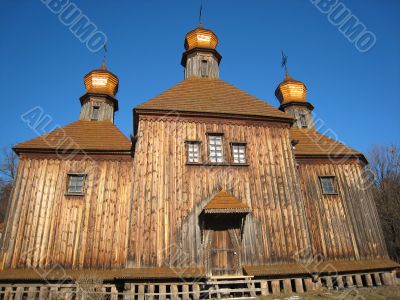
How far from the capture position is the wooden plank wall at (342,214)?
13336 mm

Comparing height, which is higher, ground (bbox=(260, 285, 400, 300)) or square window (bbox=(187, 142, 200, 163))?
square window (bbox=(187, 142, 200, 163))

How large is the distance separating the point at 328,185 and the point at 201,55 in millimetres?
10754

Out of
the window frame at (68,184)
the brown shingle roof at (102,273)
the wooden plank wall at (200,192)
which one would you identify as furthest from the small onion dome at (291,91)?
the brown shingle roof at (102,273)

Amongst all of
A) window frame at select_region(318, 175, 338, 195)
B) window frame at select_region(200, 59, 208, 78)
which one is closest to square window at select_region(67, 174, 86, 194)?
window frame at select_region(200, 59, 208, 78)

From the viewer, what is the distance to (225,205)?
416 inches

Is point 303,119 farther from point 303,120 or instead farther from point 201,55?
point 201,55

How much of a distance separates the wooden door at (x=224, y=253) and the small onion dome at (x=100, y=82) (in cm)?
1374

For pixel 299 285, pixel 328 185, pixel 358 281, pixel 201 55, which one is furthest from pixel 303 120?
pixel 299 285

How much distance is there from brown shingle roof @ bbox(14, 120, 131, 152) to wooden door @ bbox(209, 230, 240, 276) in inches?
228

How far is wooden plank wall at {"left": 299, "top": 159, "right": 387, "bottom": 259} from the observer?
43.8ft

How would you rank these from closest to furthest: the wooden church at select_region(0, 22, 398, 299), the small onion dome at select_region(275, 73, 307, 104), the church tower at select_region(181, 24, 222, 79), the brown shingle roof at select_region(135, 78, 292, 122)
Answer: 1. the wooden church at select_region(0, 22, 398, 299)
2. the brown shingle roof at select_region(135, 78, 292, 122)
3. the church tower at select_region(181, 24, 222, 79)
4. the small onion dome at select_region(275, 73, 307, 104)

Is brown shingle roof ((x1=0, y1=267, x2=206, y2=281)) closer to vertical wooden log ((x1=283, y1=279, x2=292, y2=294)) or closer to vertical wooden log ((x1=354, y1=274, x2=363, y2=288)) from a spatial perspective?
vertical wooden log ((x1=283, y1=279, x2=292, y2=294))

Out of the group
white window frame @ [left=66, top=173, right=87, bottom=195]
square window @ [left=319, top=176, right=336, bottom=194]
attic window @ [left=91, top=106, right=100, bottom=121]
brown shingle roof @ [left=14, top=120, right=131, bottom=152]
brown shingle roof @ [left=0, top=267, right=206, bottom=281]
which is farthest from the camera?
attic window @ [left=91, top=106, right=100, bottom=121]

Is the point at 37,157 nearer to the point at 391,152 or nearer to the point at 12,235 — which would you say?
the point at 12,235
